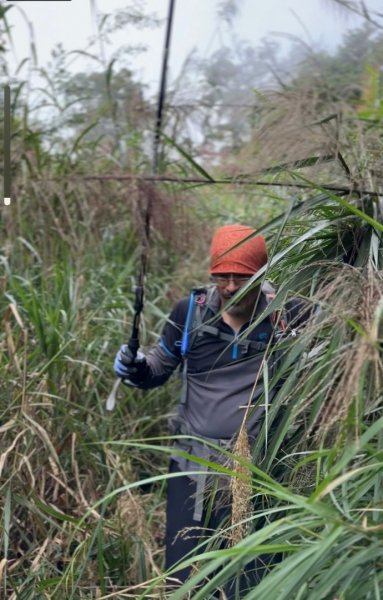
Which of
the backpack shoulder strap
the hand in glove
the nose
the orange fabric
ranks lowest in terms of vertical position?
the hand in glove

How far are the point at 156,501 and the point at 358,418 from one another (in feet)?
7.04

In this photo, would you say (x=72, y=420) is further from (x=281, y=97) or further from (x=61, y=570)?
(x=281, y=97)

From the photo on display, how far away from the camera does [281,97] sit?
237 cm

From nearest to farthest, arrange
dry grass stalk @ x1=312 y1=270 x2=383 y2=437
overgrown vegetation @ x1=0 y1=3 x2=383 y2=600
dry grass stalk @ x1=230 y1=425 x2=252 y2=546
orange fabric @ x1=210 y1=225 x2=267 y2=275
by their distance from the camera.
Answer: dry grass stalk @ x1=312 y1=270 x2=383 y2=437, overgrown vegetation @ x1=0 y1=3 x2=383 y2=600, dry grass stalk @ x1=230 y1=425 x2=252 y2=546, orange fabric @ x1=210 y1=225 x2=267 y2=275

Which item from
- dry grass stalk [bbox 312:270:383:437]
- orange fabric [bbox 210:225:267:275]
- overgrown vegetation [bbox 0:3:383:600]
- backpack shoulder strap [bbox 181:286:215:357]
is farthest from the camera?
backpack shoulder strap [bbox 181:286:215:357]

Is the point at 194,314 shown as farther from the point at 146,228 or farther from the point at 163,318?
the point at 163,318

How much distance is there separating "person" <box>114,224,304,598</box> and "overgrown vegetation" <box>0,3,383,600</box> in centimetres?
17

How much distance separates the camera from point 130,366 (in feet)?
9.64

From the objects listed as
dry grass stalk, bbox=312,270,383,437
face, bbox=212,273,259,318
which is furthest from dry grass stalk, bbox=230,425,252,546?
face, bbox=212,273,259,318

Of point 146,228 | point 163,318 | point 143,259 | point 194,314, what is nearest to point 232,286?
point 194,314

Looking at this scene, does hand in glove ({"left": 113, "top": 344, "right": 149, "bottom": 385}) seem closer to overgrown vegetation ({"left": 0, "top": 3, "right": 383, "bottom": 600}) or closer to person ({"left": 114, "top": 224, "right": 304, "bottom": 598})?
person ({"left": 114, "top": 224, "right": 304, "bottom": 598})

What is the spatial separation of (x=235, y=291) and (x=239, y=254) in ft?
0.44

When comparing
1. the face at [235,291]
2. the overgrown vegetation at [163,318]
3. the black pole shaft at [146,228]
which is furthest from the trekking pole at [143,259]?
the face at [235,291]

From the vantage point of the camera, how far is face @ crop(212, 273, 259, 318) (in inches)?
107
